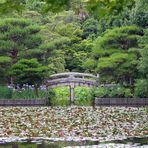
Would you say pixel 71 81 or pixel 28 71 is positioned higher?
pixel 28 71

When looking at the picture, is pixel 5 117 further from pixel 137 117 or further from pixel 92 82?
Answer: pixel 92 82

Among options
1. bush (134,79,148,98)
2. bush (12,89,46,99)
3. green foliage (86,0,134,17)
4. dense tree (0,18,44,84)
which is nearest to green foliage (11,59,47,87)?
bush (12,89,46,99)

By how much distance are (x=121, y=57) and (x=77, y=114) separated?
5624 mm

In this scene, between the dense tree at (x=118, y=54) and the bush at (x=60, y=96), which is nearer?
the dense tree at (x=118, y=54)

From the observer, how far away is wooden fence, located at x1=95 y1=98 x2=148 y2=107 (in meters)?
19.9

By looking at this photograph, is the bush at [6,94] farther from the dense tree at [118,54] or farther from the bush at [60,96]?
the dense tree at [118,54]

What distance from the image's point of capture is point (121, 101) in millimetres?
20172

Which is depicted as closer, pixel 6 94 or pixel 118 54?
pixel 118 54

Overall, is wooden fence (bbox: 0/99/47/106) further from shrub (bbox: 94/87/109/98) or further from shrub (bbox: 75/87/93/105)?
shrub (bbox: 94/87/109/98)

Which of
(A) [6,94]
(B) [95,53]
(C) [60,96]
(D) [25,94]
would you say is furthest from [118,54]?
(A) [6,94]

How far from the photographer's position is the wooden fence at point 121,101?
65.4 ft

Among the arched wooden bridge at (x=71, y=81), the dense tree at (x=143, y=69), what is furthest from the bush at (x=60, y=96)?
the dense tree at (x=143, y=69)

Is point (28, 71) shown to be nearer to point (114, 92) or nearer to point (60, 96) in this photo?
point (60, 96)

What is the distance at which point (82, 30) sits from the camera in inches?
1193
